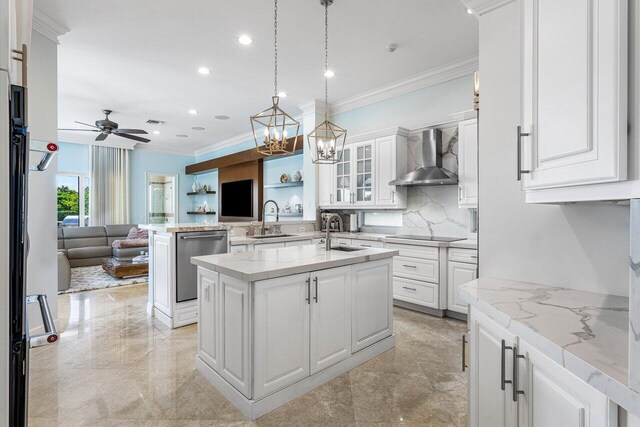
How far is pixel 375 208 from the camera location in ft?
15.5

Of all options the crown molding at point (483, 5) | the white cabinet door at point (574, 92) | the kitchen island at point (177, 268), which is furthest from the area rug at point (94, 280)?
the white cabinet door at point (574, 92)

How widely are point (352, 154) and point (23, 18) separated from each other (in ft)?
14.0

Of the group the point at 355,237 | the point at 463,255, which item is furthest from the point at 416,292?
the point at 355,237

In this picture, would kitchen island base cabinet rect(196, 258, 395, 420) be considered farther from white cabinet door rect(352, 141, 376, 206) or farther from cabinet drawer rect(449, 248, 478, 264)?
white cabinet door rect(352, 141, 376, 206)

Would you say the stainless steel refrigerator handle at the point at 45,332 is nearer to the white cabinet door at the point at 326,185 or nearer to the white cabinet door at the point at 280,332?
the white cabinet door at the point at 280,332

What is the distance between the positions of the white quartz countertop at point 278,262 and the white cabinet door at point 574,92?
4.51 feet

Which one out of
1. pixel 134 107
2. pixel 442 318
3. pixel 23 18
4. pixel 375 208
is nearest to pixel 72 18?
pixel 134 107

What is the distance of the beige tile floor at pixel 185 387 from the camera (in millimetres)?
1956

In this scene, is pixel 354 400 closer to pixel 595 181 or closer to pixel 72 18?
pixel 595 181

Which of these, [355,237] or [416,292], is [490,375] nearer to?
[416,292]

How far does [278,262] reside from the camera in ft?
7.39

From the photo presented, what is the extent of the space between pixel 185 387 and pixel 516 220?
7.58 feet

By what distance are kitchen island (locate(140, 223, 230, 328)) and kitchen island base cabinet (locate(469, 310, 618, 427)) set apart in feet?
9.87

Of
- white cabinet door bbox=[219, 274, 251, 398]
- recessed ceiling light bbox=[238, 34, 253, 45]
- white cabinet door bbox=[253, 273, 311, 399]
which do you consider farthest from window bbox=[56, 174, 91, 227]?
white cabinet door bbox=[253, 273, 311, 399]
